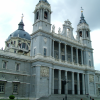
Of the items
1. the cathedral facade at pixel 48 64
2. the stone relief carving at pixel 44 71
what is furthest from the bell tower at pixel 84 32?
the stone relief carving at pixel 44 71

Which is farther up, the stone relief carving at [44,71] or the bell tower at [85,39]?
the bell tower at [85,39]

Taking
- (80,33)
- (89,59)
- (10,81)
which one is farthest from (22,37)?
(10,81)

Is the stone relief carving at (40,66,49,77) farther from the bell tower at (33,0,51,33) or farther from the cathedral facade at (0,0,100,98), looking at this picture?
the bell tower at (33,0,51,33)

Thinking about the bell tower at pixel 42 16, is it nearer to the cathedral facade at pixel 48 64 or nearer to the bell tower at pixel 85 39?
the cathedral facade at pixel 48 64

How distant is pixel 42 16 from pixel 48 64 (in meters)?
13.4

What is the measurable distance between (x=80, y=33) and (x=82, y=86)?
19.7 meters

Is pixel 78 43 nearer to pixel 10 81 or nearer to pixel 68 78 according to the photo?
pixel 68 78

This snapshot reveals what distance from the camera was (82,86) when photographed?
4688 centimetres

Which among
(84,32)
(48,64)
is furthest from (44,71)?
(84,32)

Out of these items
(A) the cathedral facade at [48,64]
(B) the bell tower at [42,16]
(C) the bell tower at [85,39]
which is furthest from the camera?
(C) the bell tower at [85,39]

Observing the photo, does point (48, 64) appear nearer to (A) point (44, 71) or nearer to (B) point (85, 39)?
(A) point (44, 71)

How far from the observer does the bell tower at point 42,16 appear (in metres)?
39.9

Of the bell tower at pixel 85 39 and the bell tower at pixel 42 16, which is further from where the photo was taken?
the bell tower at pixel 85 39

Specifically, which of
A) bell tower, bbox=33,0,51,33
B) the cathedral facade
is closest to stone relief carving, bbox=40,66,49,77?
the cathedral facade
